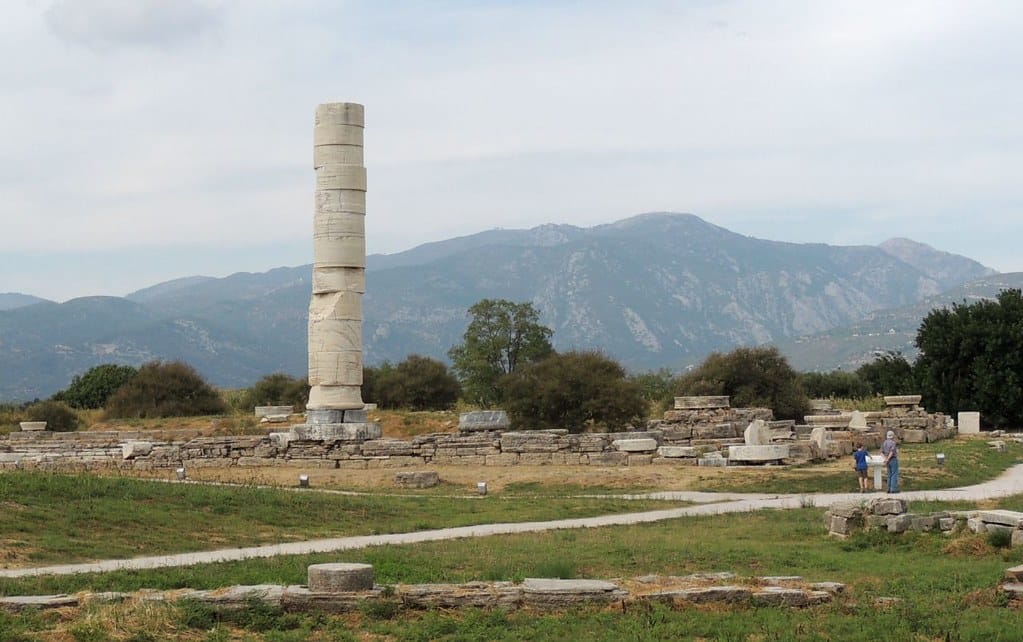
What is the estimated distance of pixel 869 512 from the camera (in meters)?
17.0

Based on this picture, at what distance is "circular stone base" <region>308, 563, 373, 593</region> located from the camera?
1133 centimetres

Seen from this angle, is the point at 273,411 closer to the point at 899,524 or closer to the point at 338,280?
the point at 338,280

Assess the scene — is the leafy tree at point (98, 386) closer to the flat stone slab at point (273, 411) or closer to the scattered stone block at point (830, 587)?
the flat stone slab at point (273, 411)

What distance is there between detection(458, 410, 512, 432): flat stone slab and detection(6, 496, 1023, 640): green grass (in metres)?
14.0

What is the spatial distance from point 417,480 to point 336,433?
5.35m

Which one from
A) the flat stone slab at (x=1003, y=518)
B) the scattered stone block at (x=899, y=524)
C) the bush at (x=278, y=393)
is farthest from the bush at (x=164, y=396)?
the flat stone slab at (x=1003, y=518)

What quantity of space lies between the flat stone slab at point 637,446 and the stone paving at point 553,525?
16.7 feet

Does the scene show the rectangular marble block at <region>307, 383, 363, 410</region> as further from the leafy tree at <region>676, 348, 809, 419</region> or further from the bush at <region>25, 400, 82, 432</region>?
the bush at <region>25, 400, 82, 432</region>

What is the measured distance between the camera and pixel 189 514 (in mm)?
18609

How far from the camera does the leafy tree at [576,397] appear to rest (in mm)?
36375

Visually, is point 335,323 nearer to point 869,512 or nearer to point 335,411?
point 335,411

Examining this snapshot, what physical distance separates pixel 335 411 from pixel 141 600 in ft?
71.9

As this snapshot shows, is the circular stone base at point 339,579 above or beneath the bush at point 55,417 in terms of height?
beneath

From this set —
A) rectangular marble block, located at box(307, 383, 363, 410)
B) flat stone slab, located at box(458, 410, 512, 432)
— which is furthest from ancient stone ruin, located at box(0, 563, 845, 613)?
rectangular marble block, located at box(307, 383, 363, 410)
